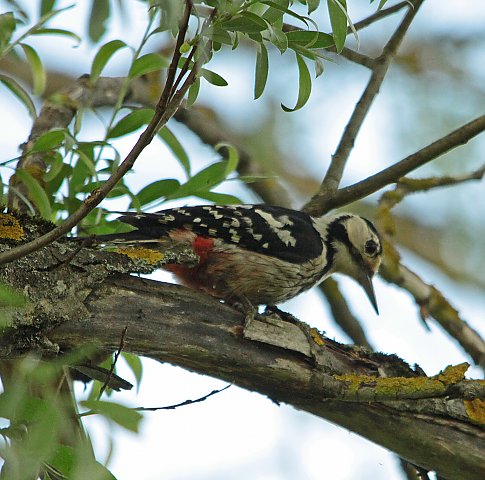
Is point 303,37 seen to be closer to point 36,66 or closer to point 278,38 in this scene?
point 278,38

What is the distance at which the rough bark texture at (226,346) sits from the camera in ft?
7.78

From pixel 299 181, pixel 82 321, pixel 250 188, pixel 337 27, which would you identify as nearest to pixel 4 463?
pixel 82 321

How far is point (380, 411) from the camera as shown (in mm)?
2895

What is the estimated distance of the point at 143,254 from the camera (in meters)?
2.71

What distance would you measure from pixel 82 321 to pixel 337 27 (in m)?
1.11

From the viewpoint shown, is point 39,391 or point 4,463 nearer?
point 4,463

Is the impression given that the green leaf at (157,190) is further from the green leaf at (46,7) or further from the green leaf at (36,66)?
the green leaf at (46,7)

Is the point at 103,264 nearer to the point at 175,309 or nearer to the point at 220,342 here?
the point at 175,309

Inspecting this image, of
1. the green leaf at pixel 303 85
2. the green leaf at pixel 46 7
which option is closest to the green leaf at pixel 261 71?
the green leaf at pixel 303 85

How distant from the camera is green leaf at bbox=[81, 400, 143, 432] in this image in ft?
5.65

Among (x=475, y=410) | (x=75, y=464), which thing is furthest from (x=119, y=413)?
(x=475, y=410)

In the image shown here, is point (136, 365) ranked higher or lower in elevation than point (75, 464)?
higher

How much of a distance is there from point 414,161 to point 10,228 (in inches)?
65.5

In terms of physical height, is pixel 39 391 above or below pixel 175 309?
below
